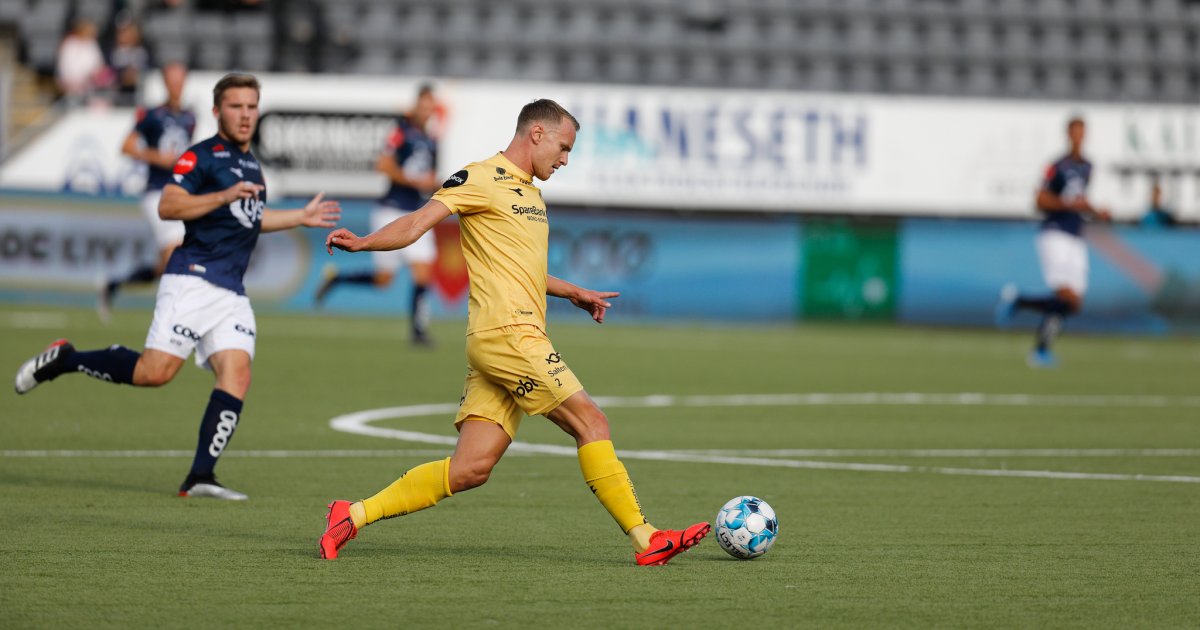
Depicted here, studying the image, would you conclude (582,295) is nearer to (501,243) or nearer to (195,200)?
(501,243)

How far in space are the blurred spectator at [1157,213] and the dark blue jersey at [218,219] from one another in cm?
1751

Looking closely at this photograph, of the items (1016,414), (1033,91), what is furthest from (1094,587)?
(1033,91)

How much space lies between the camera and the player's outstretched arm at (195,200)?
308 inches

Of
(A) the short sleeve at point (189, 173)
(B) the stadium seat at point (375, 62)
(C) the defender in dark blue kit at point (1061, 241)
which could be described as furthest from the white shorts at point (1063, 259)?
(A) the short sleeve at point (189, 173)

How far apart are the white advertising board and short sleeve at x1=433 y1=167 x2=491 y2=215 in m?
16.3

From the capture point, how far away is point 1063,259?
61.8 feet

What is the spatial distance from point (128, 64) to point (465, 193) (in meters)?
18.0

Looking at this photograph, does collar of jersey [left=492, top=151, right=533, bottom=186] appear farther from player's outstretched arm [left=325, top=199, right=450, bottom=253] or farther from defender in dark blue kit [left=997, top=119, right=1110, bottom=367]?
defender in dark blue kit [left=997, top=119, right=1110, bottom=367]

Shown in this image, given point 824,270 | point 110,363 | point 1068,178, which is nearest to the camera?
point 110,363

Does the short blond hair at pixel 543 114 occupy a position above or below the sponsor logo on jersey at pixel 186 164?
above

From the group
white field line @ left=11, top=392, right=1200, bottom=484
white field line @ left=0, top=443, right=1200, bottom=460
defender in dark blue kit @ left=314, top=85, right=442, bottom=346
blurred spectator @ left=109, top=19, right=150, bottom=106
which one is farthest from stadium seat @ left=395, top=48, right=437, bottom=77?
white field line @ left=0, top=443, right=1200, bottom=460

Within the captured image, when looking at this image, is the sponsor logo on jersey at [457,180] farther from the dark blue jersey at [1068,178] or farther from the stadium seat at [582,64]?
the stadium seat at [582,64]

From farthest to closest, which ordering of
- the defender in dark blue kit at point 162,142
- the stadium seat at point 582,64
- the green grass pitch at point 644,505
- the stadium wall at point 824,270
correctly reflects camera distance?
the stadium seat at point 582,64 → the stadium wall at point 824,270 → the defender in dark blue kit at point 162,142 → the green grass pitch at point 644,505

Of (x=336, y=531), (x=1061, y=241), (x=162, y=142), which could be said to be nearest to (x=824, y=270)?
(x=1061, y=241)
